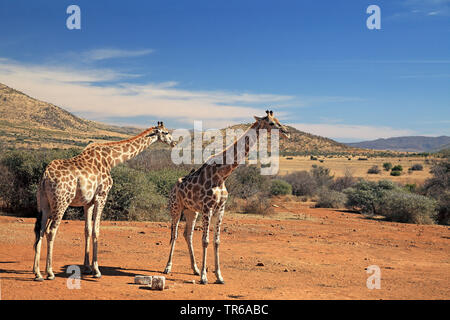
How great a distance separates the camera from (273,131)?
26.7 ft

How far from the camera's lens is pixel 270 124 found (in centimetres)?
810

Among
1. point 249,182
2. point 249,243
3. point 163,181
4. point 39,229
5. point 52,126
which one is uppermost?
point 52,126

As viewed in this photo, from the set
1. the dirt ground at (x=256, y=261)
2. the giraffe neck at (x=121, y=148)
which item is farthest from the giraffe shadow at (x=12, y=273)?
the giraffe neck at (x=121, y=148)

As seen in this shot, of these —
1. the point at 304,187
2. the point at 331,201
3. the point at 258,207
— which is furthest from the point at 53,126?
the point at 258,207

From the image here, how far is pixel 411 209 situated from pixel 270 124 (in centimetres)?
1493

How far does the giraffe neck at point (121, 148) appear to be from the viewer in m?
8.56

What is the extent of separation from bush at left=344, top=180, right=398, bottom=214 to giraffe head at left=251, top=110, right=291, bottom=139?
16.5m

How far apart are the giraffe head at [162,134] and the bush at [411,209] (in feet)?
49.8

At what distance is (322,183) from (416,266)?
24152mm

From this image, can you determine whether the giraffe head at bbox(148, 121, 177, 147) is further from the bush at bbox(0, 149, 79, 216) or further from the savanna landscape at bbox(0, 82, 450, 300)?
the bush at bbox(0, 149, 79, 216)

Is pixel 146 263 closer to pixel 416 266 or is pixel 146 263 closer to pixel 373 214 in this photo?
pixel 416 266

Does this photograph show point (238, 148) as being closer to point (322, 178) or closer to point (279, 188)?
point (279, 188)

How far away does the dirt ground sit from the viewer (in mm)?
7219
